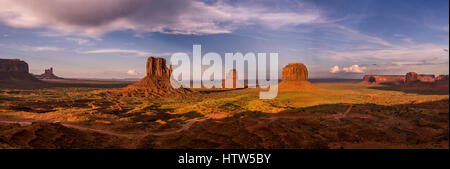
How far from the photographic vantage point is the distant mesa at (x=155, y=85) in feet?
292

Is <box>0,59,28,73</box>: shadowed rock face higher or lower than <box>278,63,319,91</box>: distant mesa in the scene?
higher

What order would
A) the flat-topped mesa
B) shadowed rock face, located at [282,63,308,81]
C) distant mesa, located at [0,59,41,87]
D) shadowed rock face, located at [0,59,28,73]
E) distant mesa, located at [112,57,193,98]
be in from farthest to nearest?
shadowed rock face, located at [0,59,28,73]
distant mesa, located at [0,59,41,87]
shadowed rock face, located at [282,63,308,81]
the flat-topped mesa
distant mesa, located at [112,57,193,98]

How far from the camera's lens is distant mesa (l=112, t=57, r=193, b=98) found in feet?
292

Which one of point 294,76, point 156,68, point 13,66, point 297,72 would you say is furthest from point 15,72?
point 297,72

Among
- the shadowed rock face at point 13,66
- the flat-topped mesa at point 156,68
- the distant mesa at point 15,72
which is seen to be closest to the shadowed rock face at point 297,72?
the flat-topped mesa at point 156,68

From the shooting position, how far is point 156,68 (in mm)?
106375

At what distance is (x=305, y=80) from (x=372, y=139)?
9837 centimetres

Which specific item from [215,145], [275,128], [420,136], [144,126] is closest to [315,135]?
[275,128]

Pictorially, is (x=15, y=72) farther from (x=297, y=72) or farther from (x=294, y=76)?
(x=297, y=72)

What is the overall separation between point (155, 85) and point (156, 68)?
45.9 feet

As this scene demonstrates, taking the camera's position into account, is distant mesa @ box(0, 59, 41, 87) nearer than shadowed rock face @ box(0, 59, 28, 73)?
Yes

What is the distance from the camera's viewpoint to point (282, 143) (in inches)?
729

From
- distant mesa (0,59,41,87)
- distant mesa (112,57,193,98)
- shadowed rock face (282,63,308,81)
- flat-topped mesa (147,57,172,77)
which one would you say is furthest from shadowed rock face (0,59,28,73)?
shadowed rock face (282,63,308,81)

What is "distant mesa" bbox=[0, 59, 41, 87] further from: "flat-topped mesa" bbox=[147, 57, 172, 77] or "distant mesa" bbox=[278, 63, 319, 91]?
"distant mesa" bbox=[278, 63, 319, 91]
